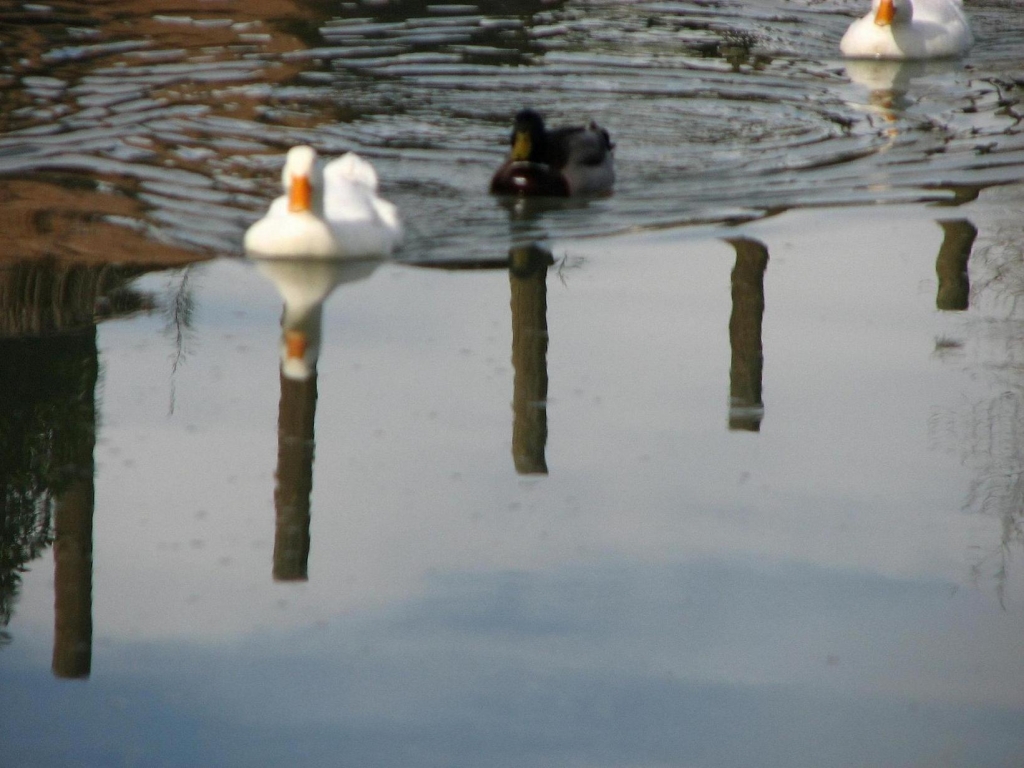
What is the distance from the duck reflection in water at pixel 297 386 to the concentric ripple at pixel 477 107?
630mm

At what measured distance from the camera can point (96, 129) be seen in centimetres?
1255

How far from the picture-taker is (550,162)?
1120 cm

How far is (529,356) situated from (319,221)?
5.95 feet

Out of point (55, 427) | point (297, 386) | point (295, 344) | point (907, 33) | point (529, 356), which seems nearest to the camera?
point (55, 427)

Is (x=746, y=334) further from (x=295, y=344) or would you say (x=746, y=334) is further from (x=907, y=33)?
(x=907, y=33)

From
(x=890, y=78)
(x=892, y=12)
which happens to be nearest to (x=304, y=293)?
(x=890, y=78)

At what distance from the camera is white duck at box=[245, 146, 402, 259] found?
927 cm

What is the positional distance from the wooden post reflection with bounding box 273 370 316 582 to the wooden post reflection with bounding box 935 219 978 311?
3.72 metres

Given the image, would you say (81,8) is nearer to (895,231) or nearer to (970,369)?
(895,231)

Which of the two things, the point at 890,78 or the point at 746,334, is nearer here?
the point at 746,334

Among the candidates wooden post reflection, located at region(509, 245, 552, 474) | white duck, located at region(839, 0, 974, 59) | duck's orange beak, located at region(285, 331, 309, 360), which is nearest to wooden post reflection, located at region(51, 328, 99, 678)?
duck's orange beak, located at region(285, 331, 309, 360)

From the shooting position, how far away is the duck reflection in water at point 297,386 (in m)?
6.32

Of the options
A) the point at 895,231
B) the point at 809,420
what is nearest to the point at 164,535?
the point at 809,420

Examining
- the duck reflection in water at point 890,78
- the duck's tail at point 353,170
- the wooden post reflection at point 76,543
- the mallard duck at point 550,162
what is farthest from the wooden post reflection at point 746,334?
the duck reflection in water at point 890,78
